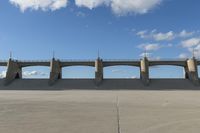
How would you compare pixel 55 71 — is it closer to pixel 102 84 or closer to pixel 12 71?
pixel 12 71

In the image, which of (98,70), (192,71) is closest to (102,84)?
(98,70)

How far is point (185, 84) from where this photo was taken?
65750mm

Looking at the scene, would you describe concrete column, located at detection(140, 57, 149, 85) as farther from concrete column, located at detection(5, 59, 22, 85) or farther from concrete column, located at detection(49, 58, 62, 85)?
concrete column, located at detection(5, 59, 22, 85)

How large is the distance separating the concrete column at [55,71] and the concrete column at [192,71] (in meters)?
28.6

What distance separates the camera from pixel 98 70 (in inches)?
2751

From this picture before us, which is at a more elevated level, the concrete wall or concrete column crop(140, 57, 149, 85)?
concrete column crop(140, 57, 149, 85)

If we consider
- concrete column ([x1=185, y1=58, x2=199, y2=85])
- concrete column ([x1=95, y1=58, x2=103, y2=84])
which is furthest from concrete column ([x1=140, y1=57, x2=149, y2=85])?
concrete column ([x1=185, y1=58, x2=199, y2=85])

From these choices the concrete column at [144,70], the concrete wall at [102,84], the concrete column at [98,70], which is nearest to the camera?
the concrete wall at [102,84]

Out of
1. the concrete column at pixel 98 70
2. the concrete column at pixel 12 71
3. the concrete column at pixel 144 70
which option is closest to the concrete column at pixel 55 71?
the concrete column at pixel 98 70

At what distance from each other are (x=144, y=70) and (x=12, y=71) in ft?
97.1

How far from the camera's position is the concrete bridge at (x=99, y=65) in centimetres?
6869

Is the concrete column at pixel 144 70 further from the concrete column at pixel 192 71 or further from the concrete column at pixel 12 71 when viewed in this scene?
the concrete column at pixel 12 71

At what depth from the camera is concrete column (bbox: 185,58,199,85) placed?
67244mm

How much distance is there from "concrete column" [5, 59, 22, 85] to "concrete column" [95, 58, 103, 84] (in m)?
19.1
